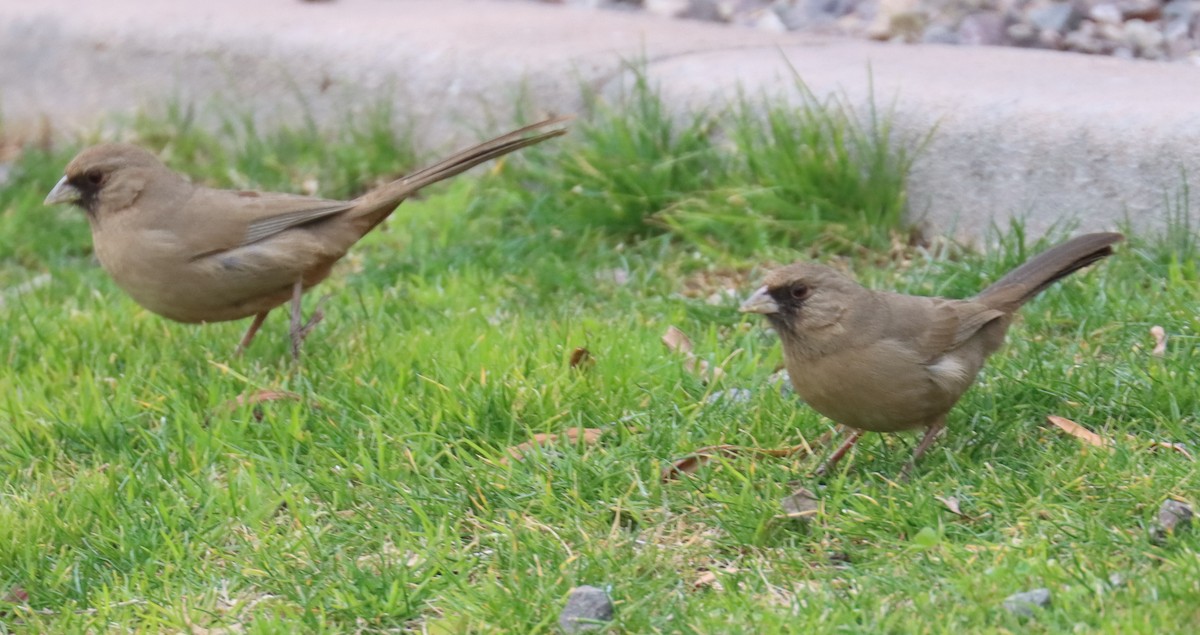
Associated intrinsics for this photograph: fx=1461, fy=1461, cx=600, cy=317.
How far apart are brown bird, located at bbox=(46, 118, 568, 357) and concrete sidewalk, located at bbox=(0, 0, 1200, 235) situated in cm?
155

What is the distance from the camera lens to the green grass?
344cm

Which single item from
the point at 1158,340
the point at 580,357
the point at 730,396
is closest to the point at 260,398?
the point at 580,357

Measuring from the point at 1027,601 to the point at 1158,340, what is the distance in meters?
1.75

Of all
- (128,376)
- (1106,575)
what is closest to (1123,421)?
(1106,575)

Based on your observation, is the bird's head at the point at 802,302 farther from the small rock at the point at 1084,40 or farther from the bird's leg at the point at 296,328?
the small rock at the point at 1084,40

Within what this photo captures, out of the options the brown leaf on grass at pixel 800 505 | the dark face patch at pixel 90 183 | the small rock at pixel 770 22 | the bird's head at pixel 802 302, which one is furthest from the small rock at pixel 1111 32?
the dark face patch at pixel 90 183

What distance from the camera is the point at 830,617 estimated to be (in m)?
3.24

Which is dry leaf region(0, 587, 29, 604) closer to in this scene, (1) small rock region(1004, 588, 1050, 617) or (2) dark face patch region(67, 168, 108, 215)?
(2) dark face patch region(67, 168, 108, 215)

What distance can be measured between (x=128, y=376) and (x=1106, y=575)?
3266 mm

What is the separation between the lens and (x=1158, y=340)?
4617 millimetres

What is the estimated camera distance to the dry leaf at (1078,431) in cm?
395

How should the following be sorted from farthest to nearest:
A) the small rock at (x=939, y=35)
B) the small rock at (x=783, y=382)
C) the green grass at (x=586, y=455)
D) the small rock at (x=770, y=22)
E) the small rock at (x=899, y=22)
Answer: the small rock at (x=770, y=22) < the small rock at (x=899, y=22) < the small rock at (x=939, y=35) < the small rock at (x=783, y=382) < the green grass at (x=586, y=455)

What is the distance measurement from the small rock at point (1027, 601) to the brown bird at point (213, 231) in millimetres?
2487

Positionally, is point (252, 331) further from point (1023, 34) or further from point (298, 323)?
point (1023, 34)
